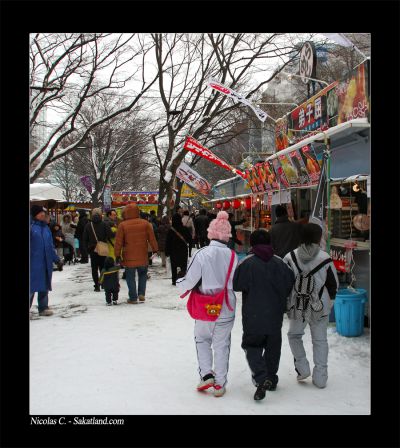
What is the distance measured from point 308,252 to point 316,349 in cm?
104

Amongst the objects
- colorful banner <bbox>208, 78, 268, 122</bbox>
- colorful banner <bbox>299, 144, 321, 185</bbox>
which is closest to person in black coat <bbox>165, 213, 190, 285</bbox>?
colorful banner <bbox>208, 78, 268, 122</bbox>

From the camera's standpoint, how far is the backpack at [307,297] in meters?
4.76

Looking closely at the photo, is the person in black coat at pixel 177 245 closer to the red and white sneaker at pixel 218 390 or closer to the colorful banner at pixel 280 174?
the colorful banner at pixel 280 174

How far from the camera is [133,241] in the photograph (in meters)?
9.07

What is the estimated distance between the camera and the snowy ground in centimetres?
431

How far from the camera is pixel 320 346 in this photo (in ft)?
15.8

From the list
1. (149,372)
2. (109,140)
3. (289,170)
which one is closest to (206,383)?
(149,372)

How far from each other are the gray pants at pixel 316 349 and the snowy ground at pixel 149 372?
0.14 meters

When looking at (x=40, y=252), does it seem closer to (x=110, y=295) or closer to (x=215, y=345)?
(x=110, y=295)

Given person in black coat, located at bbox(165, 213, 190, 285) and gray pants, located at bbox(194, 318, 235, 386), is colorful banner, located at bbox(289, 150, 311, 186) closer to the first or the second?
person in black coat, located at bbox(165, 213, 190, 285)

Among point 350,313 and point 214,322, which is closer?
point 214,322
